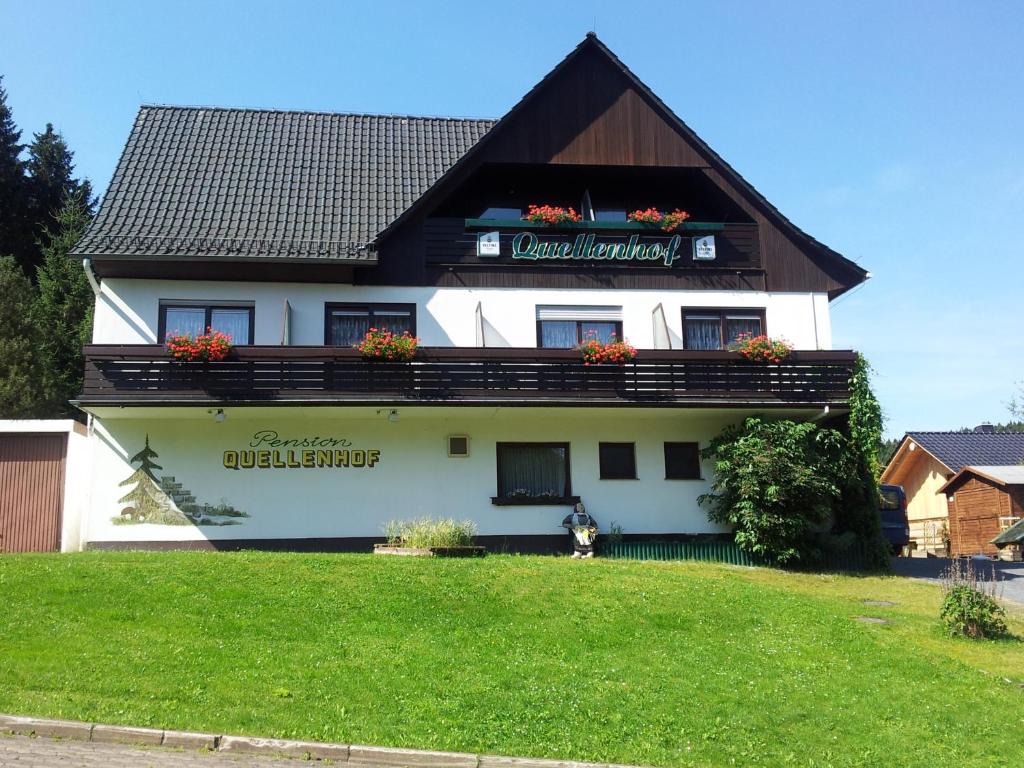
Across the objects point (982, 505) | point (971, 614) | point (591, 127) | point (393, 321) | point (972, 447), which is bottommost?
point (971, 614)

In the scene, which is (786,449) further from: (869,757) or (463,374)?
(869,757)

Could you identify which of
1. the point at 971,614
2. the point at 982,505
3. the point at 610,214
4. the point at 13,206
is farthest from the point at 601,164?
the point at 13,206

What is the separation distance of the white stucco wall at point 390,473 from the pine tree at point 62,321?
12.7m

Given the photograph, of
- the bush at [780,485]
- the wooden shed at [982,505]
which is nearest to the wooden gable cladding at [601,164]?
the bush at [780,485]

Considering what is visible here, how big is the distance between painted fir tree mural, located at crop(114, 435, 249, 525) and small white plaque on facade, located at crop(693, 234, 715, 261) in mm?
11360

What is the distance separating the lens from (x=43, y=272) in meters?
34.0

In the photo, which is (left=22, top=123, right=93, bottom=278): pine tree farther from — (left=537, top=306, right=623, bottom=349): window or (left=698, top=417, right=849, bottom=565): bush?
(left=698, top=417, right=849, bottom=565): bush

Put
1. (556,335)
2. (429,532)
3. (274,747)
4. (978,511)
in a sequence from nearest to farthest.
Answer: (274,747) < (429,532) < (556,335) < (978,511)

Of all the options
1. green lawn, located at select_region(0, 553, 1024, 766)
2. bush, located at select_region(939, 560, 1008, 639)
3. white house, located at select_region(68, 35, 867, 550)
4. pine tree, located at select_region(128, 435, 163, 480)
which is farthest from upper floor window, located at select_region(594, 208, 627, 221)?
bush, located at select_region(939, 560, 1008, 639)

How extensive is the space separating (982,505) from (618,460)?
1850 centimetres

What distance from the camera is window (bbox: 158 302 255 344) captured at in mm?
21031

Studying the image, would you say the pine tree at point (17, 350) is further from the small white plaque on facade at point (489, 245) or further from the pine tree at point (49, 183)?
the small white plaque on facade at point (489, 245)

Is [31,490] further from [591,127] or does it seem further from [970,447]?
[970,447]

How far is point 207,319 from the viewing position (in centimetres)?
2117
